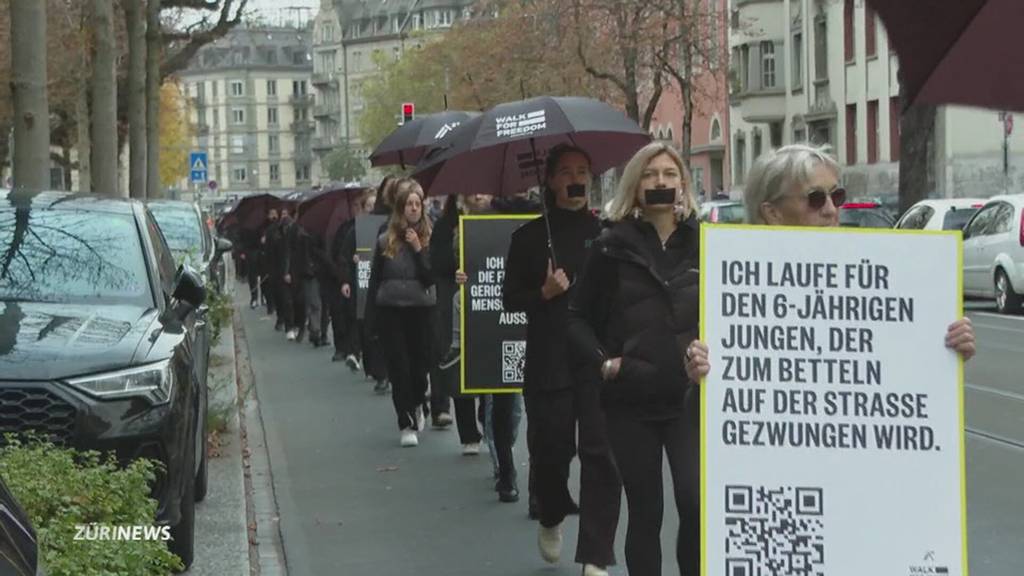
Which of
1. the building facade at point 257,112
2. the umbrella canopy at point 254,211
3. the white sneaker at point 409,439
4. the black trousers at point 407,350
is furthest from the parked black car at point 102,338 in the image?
the building facade at point 257,112

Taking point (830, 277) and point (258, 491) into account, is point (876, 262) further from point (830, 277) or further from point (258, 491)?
point (258, 491)

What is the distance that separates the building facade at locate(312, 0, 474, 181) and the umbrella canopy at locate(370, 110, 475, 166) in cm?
15202

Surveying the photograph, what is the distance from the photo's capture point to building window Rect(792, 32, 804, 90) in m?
62.1

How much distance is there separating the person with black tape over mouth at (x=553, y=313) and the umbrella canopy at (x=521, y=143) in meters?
0.96

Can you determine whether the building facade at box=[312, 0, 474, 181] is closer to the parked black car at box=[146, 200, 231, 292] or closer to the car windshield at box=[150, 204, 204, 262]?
the parked black car at box=[146, 200, 231, 292]

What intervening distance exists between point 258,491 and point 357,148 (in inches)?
6162

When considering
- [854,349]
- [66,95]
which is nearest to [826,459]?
[854,349]

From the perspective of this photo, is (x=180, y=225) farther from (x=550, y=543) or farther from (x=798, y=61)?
(x=798, y=61)

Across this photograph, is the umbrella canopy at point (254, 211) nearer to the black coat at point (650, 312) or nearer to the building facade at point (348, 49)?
the black coat at point (650, 312)

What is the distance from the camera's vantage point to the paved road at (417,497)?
930 centimetres

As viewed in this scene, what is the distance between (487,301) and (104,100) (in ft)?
38.8

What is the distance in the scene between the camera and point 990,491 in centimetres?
1085

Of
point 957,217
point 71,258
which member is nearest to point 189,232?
point 957,217

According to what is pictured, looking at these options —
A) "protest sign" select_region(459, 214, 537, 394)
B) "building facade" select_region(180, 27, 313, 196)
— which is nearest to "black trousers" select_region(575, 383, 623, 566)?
"protest sign" select_region(459, 214, 537, 394)
